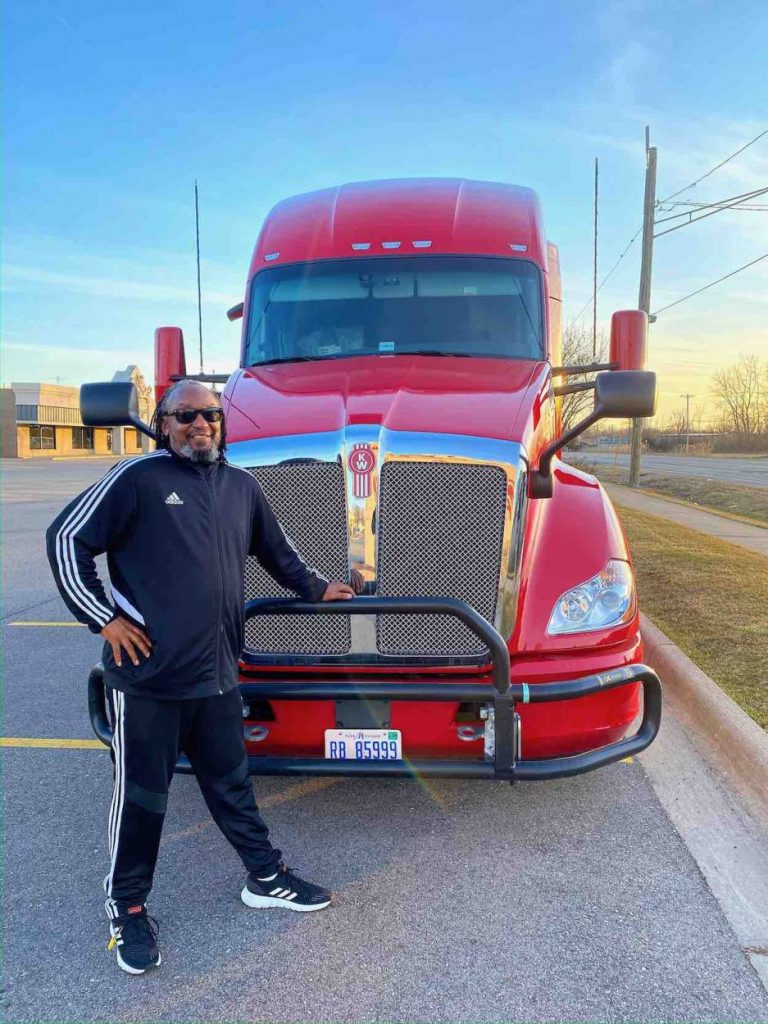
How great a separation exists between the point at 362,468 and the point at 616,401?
1.15m

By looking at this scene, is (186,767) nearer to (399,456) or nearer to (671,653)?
(399,456)

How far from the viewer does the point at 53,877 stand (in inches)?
120

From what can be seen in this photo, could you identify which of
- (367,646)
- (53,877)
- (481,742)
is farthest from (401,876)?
(53,877)

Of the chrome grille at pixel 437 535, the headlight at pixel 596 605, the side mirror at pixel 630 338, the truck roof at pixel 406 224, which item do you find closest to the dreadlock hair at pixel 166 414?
the chrome grille at pixel 437 535

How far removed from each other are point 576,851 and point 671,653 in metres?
2.39

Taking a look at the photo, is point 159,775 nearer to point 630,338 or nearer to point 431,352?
point 431,352

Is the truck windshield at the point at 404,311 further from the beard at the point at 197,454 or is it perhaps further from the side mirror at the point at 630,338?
the beard at the point at 197,454

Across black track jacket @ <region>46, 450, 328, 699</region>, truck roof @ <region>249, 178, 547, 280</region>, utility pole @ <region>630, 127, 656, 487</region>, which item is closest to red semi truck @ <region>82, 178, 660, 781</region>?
black track jacket @ <region>46, 450, 328, 699</region>

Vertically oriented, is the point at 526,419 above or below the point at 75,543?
above

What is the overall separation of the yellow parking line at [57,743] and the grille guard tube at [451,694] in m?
1.35

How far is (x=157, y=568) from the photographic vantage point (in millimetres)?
2586

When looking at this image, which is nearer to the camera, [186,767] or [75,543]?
[75,543]

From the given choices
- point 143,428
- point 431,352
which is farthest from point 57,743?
point 431,352

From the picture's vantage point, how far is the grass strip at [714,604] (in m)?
4.94
